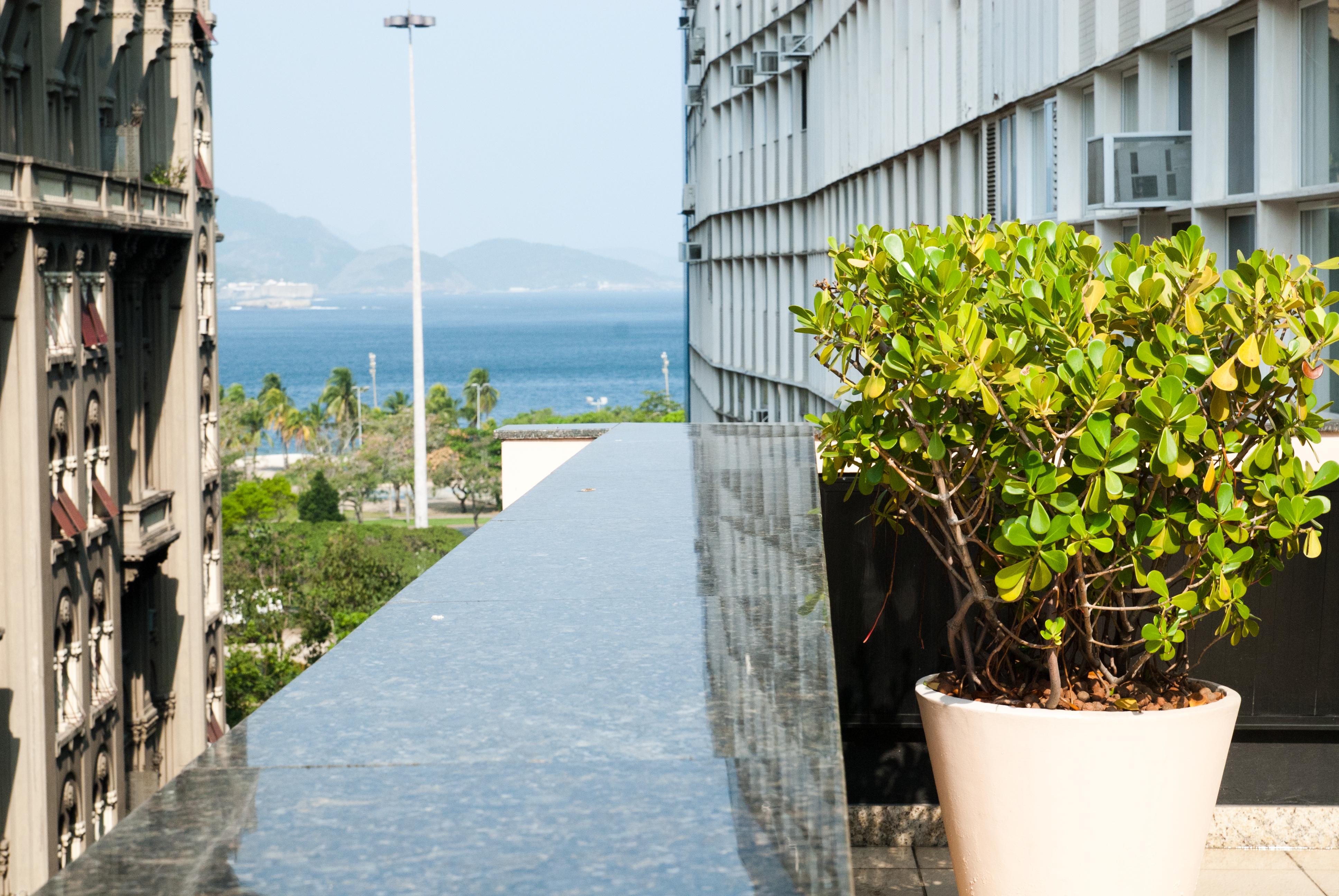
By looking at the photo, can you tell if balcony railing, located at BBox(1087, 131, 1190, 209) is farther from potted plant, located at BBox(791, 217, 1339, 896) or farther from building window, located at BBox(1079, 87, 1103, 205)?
potted plant, located at BBox(791, 217, 1339, 896)

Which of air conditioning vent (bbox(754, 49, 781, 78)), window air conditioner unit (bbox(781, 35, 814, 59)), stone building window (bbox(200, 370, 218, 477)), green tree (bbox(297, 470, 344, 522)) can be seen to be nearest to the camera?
window air conditioner unit (bbox(781, 35, 814, 59))

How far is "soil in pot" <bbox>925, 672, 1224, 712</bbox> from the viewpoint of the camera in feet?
11.5

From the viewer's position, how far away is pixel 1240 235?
820 cm

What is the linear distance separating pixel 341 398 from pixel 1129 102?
116 m

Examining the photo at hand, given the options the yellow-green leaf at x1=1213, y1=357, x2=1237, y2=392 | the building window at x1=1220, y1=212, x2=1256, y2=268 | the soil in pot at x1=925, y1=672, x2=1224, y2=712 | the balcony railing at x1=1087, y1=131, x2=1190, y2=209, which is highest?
the balcony railing at x1=1087, y1=131, x2=1190, y2=209

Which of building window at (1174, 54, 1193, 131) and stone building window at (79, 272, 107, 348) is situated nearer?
building window at (1174, 54, 1193, 131)

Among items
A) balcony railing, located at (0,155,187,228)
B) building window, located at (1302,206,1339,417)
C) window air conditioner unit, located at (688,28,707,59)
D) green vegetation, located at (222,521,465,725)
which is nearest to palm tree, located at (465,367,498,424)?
green vegetation, located at (222,521,465,725)

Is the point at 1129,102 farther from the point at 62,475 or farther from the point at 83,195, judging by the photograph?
the point at 83,195

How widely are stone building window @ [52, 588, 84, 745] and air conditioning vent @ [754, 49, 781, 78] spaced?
52.7 feet

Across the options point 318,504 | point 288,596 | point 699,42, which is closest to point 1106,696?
point 699,42

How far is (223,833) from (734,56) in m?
32.4

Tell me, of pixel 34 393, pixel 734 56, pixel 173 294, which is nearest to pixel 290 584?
pixel 173 294

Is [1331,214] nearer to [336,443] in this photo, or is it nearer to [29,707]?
[29,707]

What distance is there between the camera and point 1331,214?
7.15 metres
